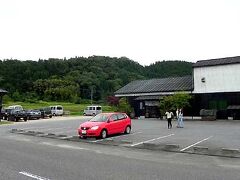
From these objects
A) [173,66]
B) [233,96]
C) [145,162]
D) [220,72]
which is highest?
[173,66]

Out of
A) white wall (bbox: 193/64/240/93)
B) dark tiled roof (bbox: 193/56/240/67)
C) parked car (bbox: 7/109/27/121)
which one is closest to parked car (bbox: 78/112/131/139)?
white wall (bbox: 193/64/240/93)

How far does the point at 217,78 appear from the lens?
1646 inches

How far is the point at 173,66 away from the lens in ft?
296

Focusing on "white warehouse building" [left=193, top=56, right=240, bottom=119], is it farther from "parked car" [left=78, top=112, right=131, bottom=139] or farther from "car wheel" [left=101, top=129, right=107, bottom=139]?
"car wheel" [left=101, top=129, right=107, bottom=139]

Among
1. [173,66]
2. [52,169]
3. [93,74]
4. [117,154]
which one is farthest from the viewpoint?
[93,74]

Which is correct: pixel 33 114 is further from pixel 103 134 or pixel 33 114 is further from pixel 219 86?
pixel 103 134

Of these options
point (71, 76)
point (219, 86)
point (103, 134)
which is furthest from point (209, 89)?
point (71, 76)

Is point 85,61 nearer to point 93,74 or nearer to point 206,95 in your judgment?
point 93,74

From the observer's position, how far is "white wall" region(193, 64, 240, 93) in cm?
4056

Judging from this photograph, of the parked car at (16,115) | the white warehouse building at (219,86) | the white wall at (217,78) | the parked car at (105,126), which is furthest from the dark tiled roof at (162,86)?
the parked car at (105,126)

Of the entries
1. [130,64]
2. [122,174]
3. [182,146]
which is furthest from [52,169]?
[130,64]

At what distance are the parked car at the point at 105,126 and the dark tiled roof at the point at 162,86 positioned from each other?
2116cm

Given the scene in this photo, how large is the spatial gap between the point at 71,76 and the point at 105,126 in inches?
3694

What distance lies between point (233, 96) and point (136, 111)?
44.2 ft
